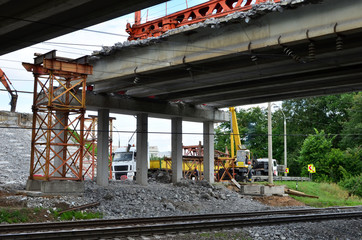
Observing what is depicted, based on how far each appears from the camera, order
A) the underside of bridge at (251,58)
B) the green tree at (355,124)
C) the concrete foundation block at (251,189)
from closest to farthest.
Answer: the underside of bridge at (251,58) < the concrete foundation block at (251,189) < the green tree at (355,124)

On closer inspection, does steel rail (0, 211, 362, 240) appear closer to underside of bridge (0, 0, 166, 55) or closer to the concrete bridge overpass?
underside of bridge (0, 0, 166, 55)

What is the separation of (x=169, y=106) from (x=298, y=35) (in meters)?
17.0

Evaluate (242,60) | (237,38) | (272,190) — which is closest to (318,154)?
(272,190)

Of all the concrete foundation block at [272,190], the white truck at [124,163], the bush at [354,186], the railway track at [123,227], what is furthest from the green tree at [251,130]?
the railway track at [123,227]

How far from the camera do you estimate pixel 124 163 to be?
134 ft

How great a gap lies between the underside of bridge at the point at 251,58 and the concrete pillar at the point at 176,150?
4393mm

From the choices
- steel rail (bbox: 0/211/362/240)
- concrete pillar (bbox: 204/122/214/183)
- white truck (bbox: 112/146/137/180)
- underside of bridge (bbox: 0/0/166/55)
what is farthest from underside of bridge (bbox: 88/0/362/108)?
white truck (bbox: 112/146/137/180)

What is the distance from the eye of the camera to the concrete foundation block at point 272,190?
30.4m

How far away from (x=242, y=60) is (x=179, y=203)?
338 inches

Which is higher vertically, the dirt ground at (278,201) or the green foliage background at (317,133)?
the green foliage background at (317,133)

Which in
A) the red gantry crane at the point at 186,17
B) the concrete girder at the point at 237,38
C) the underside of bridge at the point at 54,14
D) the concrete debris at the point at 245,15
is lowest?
the underside of bridge at the point at 54,14

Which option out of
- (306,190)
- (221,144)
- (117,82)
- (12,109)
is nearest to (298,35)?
(117,82)

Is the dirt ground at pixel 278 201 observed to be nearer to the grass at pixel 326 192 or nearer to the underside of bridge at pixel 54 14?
the grass at pixel 326 192

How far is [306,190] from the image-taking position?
36.9 metres
